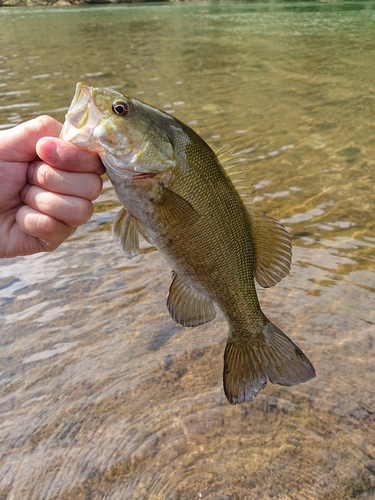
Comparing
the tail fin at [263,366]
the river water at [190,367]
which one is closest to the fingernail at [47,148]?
the river water at [190,367]

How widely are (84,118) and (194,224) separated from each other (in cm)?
76

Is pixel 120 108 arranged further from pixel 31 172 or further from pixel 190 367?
pixel 190 367

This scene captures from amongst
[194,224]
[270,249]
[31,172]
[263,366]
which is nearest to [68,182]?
[31,172]

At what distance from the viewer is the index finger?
2.30 m

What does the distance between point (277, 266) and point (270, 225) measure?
0.25m

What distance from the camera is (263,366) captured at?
2.72 m

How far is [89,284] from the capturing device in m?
5.64

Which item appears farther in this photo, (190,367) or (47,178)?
(190,367)

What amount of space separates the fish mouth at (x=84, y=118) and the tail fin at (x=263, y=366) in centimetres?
144

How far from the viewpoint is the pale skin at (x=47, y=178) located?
2348 millimetres

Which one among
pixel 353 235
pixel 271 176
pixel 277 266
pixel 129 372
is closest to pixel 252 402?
pixel 129 372

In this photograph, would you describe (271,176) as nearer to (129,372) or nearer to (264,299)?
(264,299)

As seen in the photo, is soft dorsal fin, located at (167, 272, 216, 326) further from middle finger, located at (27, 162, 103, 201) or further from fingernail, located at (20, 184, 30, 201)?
fingernail, located at (20, 184, 30, 201)

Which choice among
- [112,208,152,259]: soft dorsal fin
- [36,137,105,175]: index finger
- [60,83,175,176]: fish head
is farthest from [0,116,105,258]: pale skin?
[112,208,152,259]: soft dorsal fin
